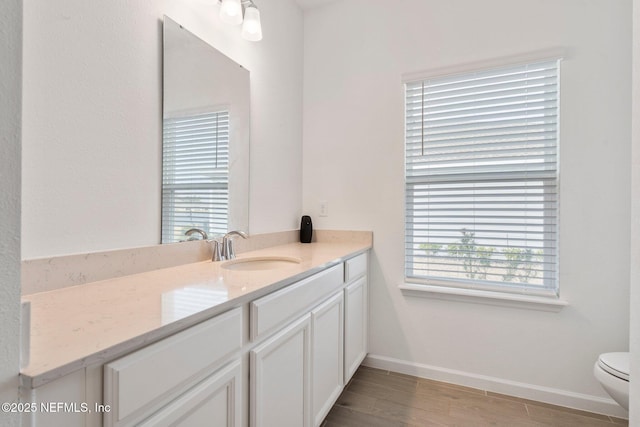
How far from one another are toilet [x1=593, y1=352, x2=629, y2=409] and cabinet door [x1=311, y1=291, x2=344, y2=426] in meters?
1.24

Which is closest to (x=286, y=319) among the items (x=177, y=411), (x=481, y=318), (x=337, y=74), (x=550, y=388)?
(x=177, y=411)

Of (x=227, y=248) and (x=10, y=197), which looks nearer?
(x=10, y=197)

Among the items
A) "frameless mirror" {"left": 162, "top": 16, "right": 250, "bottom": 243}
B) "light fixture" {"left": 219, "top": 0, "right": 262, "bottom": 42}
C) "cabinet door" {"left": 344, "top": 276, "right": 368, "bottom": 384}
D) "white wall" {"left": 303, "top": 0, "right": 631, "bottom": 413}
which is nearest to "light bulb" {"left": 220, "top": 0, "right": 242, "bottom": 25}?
"light fixture" {"left": 219, "top": 0, "right": 262, "bottom": 42}

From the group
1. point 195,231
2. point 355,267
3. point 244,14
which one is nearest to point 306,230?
point 355,267

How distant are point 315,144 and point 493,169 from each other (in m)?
1.25

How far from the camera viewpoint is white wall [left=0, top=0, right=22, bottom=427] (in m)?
0.49

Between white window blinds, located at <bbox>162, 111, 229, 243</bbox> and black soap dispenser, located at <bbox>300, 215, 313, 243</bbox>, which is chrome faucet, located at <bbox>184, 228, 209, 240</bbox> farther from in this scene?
black soap dispenser, located at <bbox>300, 215, 313, 243</bbox>

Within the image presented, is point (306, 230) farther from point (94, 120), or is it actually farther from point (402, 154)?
point (94, 120)

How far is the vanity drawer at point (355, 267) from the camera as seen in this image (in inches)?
71.1

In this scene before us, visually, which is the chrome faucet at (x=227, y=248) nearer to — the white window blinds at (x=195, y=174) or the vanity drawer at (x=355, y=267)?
the white window blinds at (x=195, y=174)

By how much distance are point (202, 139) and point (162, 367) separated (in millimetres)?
1142

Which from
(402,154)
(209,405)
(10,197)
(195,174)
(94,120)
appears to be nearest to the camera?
(10,197)

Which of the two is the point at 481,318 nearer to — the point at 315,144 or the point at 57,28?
the point at 315,144

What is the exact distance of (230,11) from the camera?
1571 millimetres
